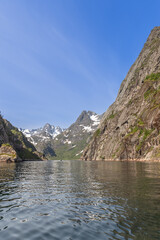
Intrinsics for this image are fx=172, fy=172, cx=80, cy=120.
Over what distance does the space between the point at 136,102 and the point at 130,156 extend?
2488 inches

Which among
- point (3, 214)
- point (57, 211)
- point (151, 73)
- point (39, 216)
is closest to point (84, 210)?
point (57, 211)

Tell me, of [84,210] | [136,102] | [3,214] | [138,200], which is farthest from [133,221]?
[136,102]

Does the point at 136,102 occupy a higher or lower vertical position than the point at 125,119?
higher

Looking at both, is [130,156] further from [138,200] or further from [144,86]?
[138,200]

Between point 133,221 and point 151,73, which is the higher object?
point 151,73

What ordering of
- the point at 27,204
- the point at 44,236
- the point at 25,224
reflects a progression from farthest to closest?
1. the point at 27,204
2. the point at 25,224
3. the point at 44,236

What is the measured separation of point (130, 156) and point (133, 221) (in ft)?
487

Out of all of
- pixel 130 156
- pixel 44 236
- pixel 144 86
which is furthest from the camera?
pixel 144 86

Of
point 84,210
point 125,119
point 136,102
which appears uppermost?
point 136,102

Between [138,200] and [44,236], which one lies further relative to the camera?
[138,200]

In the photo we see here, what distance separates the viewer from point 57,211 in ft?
47.5

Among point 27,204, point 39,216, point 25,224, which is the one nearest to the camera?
point 25,224

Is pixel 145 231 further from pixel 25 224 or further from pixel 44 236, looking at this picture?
pixel 25 224

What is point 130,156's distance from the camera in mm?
152125
